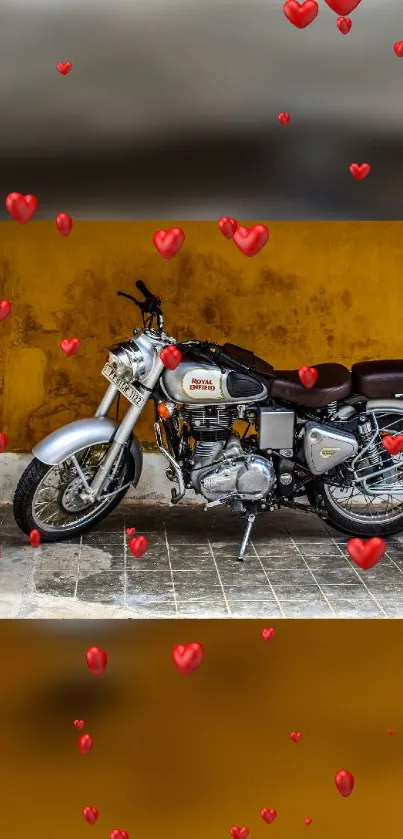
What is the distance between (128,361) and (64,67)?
302 cm

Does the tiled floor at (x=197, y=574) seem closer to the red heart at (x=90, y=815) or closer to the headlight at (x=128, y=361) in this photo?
the headlight at (x=128, y=361)

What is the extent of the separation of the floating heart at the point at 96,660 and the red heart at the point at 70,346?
1.92 metres

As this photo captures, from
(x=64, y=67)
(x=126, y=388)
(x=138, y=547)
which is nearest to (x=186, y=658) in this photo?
(x=64, y=67)

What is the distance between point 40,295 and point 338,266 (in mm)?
1350

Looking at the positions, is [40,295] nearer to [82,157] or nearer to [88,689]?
[88,689]

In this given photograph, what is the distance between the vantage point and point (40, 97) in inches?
35.1

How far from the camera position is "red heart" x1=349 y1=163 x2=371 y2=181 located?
3.38 feet

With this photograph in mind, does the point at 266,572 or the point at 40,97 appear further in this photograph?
the point at 266,572

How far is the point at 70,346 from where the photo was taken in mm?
4398

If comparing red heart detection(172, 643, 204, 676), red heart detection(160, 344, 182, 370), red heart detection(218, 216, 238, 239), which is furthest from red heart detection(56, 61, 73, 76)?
red heart detection(160, 344, 182, 370)

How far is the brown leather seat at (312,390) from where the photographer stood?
3.94m

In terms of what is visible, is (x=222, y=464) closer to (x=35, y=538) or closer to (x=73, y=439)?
A: (x=73, y=439)

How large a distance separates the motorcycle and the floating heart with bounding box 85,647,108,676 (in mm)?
1337

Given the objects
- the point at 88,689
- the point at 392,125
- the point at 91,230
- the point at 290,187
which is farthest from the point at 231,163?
the point at 91,230
